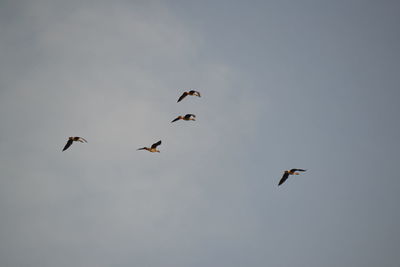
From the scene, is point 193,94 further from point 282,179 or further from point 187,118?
point 282,179

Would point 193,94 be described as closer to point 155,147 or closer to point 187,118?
point 187,118

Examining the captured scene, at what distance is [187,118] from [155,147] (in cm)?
620

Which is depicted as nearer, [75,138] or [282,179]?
[75,138]

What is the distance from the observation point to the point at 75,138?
1853 inches

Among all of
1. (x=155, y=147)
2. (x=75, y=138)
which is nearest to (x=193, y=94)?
(x=155, y=147)

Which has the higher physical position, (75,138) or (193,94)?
(193,94)

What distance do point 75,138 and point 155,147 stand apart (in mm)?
11083

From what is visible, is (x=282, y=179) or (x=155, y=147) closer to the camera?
(x=155, y=147)

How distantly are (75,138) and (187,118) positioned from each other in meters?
15.6

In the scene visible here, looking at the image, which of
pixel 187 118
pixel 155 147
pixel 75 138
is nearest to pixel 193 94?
pixel 187 118

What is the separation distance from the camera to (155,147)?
1839 inches

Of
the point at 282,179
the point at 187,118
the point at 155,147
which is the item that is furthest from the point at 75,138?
the point at 282,179

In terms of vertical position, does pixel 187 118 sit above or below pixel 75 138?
above

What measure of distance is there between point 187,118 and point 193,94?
11.5 feet
